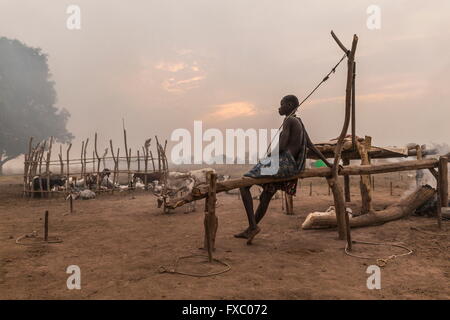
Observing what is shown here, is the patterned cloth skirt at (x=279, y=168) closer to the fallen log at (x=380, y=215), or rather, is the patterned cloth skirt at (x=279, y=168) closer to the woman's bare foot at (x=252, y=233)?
the woman's bare foot at (x=252, y=233)

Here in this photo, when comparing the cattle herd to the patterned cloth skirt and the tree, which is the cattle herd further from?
the tree

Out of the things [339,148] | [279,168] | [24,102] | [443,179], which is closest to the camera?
[279,168]

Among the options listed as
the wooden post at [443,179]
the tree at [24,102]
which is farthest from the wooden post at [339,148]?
the tree at [24,102]

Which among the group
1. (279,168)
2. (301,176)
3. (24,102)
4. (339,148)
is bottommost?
(301,176)

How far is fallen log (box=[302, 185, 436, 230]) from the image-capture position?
23.0 ft

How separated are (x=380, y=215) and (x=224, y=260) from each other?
13.8ft

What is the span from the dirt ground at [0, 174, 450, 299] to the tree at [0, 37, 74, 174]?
2802cm

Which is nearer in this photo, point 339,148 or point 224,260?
point 224,260

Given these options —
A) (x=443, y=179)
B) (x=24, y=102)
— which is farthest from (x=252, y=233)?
(x=24, y=102)

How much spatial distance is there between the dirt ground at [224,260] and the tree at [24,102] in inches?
1103

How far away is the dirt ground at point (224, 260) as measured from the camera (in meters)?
3.70

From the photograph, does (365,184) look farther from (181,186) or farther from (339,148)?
(181,186)

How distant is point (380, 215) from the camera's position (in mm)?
7461
